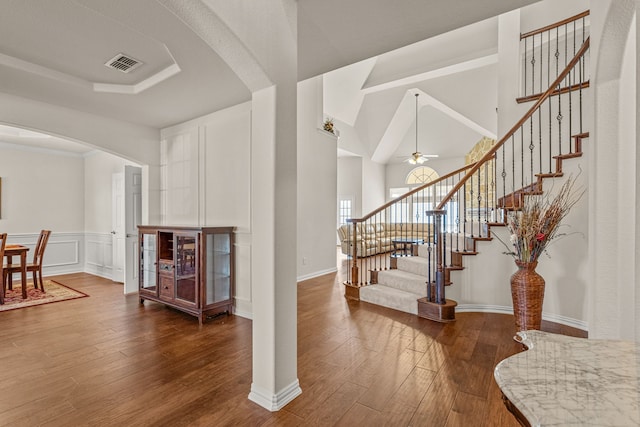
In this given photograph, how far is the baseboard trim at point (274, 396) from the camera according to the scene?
2.02 meters

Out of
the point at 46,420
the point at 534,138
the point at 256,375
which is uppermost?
the point at 534,138

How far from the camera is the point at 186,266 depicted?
390cm

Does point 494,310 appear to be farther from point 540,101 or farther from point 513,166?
point 540,101

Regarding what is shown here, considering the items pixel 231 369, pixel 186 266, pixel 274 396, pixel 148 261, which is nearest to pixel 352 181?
pixel 148 261

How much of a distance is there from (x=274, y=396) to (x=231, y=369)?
69cm

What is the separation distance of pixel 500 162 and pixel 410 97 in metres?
5.24

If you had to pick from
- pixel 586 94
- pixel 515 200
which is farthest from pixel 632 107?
pixel 586 94

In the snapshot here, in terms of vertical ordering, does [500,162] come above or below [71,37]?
below

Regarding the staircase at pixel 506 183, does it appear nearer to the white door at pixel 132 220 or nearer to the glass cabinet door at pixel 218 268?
the glass cabinet door at pixel 218 268

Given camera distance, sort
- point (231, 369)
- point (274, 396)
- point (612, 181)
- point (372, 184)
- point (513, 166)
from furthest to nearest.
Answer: point (372, 184) → point (513, 166) → point (231, 369) → point (274, 396) → point (612, 181)

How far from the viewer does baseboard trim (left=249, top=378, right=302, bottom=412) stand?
2023 millimetres

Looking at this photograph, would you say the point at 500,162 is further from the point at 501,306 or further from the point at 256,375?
the point at 256,375

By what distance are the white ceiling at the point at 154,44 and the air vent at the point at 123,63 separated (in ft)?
0.16

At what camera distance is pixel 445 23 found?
7.38 feet
